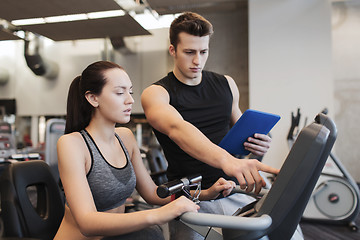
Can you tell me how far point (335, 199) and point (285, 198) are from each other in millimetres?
3110

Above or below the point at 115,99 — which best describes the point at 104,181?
below

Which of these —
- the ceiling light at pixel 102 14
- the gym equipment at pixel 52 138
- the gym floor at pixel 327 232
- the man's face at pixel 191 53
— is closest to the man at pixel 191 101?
the man's face at pixel 191 53

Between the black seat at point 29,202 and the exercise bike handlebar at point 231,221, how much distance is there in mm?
611

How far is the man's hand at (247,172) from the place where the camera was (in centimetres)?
83

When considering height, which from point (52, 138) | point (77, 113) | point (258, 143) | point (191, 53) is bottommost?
point (52, 138)

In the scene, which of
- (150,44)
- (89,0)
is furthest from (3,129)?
(89,0)

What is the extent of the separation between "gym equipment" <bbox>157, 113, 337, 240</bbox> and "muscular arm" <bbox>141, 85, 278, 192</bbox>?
4.9 inches

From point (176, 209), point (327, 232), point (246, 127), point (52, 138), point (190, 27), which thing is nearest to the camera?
point (176, 209)

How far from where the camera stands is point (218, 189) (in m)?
1.13

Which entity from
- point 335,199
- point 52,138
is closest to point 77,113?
point 52,138

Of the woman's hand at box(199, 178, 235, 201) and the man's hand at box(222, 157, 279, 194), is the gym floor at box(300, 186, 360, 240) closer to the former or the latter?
the woman's hand at box(199, 178, 235, 201)

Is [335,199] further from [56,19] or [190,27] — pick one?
[56,19]

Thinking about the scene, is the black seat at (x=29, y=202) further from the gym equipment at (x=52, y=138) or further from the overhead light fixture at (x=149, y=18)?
the gym equipment at (x=52, y=138)

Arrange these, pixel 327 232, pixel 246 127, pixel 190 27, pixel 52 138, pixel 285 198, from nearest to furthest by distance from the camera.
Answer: pixel 285 198, pixel 246 127, pixel 190 27, pixel 52 138, pixel 327 232
